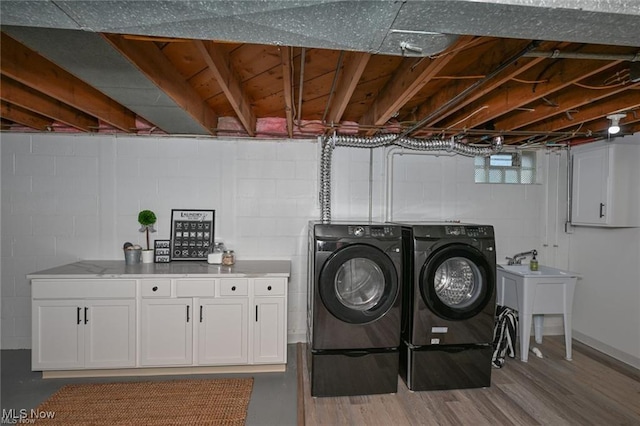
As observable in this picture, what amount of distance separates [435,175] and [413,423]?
8.19ft

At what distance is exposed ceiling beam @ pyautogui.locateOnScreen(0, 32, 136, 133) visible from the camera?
1833mm

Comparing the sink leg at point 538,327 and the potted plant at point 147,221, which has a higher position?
the potted plant at point 147,221

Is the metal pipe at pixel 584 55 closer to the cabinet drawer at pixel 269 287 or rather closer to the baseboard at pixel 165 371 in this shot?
the cabinet drawer at pixel 269 287

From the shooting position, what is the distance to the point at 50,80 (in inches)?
83.7

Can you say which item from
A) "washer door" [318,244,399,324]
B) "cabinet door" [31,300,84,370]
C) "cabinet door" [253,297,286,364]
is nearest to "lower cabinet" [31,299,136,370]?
"cabinet door" [31,300,84,370]

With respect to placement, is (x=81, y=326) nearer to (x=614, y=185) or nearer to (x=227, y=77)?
(x=227, y=77)

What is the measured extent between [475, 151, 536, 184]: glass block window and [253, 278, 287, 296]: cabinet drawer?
2.55 m

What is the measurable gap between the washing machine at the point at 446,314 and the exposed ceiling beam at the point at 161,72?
6.61ft

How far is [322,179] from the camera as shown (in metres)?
3.47

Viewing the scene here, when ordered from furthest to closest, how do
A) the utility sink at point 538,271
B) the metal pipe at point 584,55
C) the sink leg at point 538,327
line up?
the sink leg at point 538,327
the utility sink at point 538,271
the metal pipe at point 584,55

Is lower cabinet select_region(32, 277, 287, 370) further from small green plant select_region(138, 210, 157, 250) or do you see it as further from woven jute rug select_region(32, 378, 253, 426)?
small green plant select_region(138, 210, 157, 250)

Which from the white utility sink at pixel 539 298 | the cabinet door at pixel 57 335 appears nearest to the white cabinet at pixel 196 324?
the cabinet door at pixel 57 335

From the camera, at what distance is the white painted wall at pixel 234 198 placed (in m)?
3.33

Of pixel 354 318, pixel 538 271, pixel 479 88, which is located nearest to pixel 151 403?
pixel 354 318
